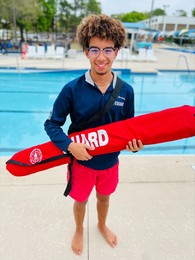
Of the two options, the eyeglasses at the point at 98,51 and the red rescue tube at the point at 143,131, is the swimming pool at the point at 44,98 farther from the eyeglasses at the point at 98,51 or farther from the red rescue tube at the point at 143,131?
the eyeglasses at the point at 98,51

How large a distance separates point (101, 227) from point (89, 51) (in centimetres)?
154

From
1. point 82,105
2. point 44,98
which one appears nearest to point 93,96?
point 82,105

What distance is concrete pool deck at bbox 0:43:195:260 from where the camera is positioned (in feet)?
6.31

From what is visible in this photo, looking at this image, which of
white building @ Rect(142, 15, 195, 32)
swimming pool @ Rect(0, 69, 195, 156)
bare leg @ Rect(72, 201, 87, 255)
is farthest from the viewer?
white building @ Rect(142, 15, 195, 32)

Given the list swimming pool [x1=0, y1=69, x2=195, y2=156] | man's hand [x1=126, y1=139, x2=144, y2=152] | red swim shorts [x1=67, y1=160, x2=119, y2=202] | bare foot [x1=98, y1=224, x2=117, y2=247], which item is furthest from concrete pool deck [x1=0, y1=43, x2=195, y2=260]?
swimming pool [x1=0, y1=69, x2=195, y2=156]

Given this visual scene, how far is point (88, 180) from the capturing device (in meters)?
1.73

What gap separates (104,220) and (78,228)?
0.80 feet

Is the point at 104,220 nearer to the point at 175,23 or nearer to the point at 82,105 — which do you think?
the point at 82,105

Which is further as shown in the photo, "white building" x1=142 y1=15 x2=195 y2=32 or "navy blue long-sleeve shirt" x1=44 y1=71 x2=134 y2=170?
"white building" x1=142 y1=15 x2=195 y2=32

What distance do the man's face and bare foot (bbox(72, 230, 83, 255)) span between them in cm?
141

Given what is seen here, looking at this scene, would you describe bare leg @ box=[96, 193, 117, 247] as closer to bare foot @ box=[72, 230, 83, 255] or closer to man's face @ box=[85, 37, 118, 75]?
bare foot @ box=[72, 230, 83, 255]

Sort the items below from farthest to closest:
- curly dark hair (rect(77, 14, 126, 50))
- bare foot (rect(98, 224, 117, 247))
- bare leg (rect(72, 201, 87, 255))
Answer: bare foot (rect(98, 224, 117, 247))
bare leg (rect(72, 201, 87, 255))
curly dark hair (rect(77, 14, 126, 50))

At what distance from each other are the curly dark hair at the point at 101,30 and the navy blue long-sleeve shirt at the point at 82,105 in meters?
0.22

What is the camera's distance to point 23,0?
24.1 metres
